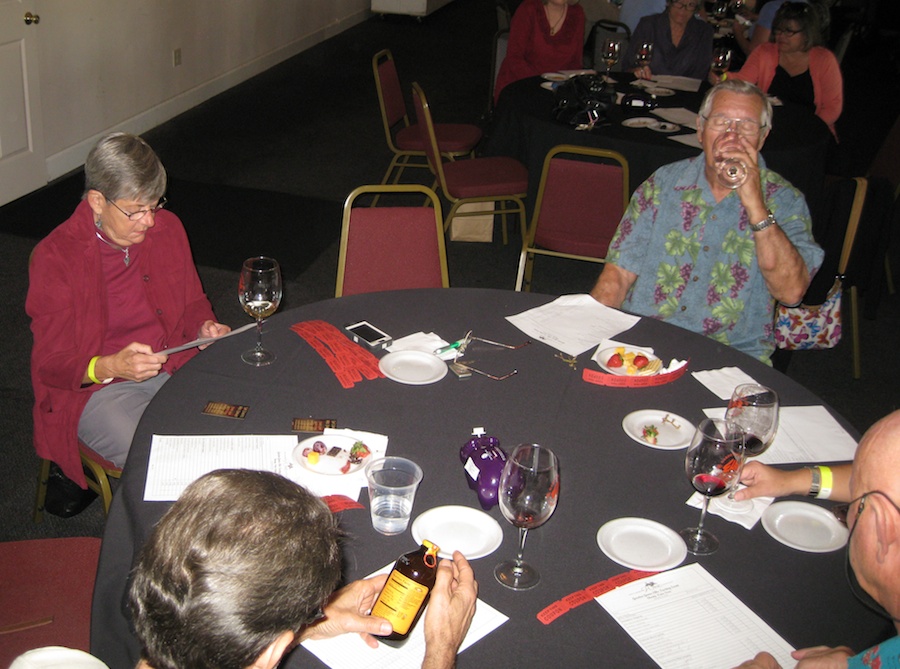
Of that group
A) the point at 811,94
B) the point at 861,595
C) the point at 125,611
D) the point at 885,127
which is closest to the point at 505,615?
the point at 861,595

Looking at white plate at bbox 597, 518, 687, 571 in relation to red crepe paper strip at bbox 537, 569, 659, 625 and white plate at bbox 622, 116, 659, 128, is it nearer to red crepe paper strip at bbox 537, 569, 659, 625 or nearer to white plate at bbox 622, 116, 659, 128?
red crepe paper strip at bbox 537, 569, 659, 625

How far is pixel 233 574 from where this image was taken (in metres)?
0.99

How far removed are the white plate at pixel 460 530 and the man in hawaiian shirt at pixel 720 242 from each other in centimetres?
131

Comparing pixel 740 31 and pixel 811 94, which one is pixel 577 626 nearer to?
pixel 811 94

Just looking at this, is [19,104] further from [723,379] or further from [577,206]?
[723,379]

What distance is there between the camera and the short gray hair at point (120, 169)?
2191mm

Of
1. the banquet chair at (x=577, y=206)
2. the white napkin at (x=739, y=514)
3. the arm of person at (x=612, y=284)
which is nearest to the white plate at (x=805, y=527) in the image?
the white napkin at (x=739, y=514)

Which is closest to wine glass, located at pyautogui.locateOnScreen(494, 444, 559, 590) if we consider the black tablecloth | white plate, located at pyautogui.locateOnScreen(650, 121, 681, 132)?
the black tablecloth

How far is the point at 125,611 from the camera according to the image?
1.56 m

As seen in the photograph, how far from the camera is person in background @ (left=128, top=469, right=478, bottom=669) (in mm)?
991

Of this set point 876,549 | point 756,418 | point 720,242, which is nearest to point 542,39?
point 720,242

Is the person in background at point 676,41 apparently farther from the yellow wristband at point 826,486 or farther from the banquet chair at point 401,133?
the yellow wristband at point 826,486

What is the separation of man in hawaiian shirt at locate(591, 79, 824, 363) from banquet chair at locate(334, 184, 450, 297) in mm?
588

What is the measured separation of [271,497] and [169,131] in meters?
6.02
